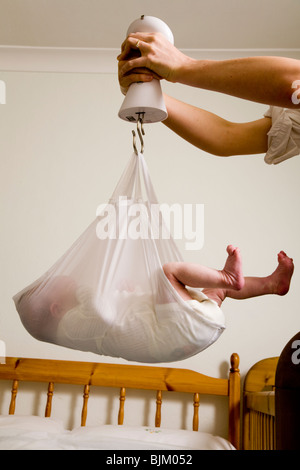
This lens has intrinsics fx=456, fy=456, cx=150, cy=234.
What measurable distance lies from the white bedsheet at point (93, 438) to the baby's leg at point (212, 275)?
0.82 meters

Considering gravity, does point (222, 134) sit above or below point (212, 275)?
above

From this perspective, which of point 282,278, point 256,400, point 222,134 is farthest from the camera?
point 256,400

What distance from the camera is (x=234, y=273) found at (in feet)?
3.55

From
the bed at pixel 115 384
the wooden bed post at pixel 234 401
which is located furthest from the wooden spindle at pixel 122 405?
the wooden bed post at pixel 234 401

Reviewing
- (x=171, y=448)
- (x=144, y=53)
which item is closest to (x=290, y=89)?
(x=144, y=53)

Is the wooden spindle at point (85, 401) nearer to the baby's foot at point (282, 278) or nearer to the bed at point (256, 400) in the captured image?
the bed at point (256, 400)

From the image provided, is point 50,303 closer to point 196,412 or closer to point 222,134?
point 222,134

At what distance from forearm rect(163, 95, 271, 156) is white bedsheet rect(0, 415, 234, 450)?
3.47 ft

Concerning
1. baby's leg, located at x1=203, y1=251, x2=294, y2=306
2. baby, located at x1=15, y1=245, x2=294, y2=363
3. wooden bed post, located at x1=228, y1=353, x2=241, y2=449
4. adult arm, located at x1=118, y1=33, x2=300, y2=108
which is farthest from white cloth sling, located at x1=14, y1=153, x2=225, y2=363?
wooden bed post, located at x1=228, y1=353, x2=241, y2=449

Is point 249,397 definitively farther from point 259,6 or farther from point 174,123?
point 259,6

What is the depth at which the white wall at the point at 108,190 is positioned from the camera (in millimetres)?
2182

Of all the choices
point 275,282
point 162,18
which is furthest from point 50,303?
point 162,18

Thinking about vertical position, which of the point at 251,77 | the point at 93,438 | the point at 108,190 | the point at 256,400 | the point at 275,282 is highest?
the point at 108,190

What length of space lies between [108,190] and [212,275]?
4.53ft
